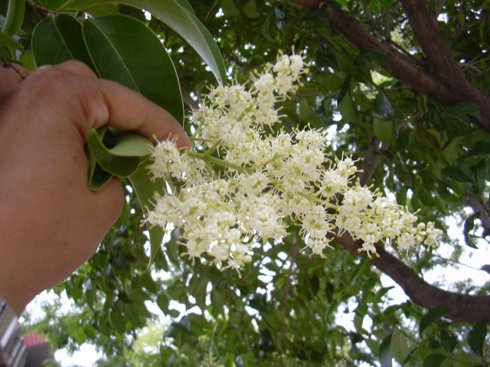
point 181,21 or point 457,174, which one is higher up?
point 457,174

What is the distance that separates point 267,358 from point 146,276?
57cm

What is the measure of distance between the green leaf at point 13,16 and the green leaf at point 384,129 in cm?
91

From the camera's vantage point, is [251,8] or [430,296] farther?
[251,8]

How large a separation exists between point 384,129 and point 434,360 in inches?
23.2

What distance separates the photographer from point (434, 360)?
57.5 inches

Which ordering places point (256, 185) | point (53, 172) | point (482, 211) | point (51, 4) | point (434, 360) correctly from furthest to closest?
point (482, 211), point (434, 360), point (51, 4), point (256, 185), point (53, 172)

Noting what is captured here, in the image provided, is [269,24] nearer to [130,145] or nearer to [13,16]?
[13,16]

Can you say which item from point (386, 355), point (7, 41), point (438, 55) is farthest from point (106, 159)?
point (438, 55)

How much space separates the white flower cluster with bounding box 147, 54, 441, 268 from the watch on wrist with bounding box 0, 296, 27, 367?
0.76 ft

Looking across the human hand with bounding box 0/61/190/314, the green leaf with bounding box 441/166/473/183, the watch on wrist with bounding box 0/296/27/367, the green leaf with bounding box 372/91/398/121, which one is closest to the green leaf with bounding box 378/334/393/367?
the green leaf with bounding box 441/166/473/183

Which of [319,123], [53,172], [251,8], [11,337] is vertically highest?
[251,8]

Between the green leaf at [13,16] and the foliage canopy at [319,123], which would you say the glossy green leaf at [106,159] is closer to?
the foliage canopy at [319,123]

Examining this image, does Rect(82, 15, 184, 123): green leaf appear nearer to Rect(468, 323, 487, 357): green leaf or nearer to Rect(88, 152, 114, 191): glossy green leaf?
Rect(88, 152, 114, 191): glossy green leaf

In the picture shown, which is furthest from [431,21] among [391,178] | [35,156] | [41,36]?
[35,156]
